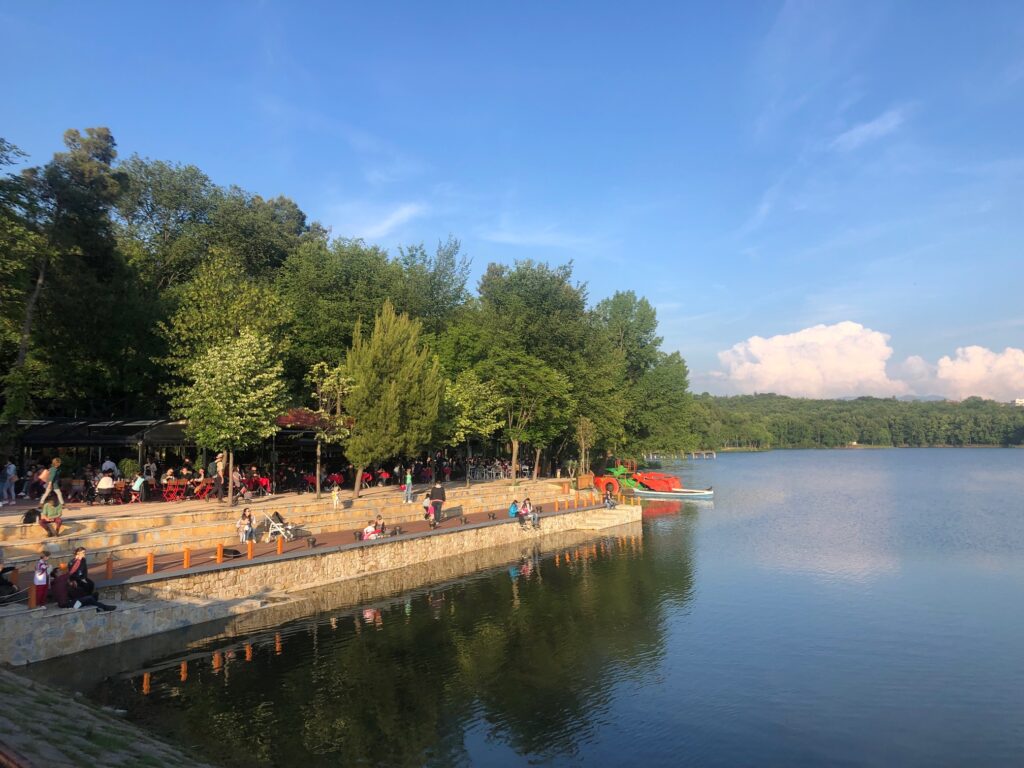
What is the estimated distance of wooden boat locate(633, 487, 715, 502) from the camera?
57.7 meters

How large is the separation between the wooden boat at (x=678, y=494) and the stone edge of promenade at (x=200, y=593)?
32.2m

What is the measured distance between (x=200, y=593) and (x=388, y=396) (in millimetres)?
13000

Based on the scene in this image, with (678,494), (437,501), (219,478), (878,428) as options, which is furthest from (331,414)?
(878,428)

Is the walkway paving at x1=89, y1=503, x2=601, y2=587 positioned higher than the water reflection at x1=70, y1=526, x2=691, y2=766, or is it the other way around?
the walkway paving at x1=89, y1=503, x2=601, y2=587

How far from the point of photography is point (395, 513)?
104 feet

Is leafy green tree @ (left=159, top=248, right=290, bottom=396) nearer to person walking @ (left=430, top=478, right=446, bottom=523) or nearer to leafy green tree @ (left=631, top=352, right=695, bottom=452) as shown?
person walking @ (left=430, top=478, right=446, bottom=523)

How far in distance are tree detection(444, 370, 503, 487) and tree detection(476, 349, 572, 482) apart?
1.07 m

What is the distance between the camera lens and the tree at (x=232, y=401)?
2598 cm

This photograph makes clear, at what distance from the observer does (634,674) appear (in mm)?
16453

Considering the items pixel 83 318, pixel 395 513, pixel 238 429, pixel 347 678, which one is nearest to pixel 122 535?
pixel 238 429

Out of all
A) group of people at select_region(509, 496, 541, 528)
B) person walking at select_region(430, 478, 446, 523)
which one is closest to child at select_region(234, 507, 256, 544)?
person walking at select_region(430, 478, 446, 523)

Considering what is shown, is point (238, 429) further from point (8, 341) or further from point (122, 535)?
point (8, 341)

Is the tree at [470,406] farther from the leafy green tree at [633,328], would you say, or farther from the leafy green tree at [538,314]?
the leafy green tree at [633,328]

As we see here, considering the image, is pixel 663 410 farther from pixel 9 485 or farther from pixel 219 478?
Answer: pixel 9 485
